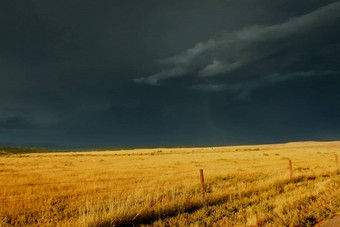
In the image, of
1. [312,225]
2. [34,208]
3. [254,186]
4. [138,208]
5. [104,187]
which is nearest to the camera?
[312,225]

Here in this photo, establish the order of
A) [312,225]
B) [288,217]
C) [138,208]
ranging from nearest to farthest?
1. [312,225]
2. [288,217]
3. [138,208]

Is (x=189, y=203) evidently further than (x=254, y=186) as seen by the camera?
No

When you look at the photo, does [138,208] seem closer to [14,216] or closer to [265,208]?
[265,208]

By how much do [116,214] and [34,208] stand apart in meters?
5.27

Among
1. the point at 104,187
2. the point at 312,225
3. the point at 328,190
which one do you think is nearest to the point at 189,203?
the point at 312,225

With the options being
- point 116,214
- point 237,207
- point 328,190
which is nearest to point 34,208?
point 116,214

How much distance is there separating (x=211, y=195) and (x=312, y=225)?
16.8 ft

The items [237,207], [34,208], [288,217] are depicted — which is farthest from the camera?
[34,208]

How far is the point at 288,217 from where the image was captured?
25.0ft

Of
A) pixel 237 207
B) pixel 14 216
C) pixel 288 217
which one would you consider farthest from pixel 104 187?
pixel 288 217

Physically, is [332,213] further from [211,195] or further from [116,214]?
[116,214]

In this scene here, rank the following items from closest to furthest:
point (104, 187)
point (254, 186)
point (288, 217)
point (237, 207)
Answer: point (288, 217)
point (237, 207)
point (254, 186)
point (104, 187)

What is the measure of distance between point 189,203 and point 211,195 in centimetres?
189

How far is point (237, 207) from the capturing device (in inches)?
373
